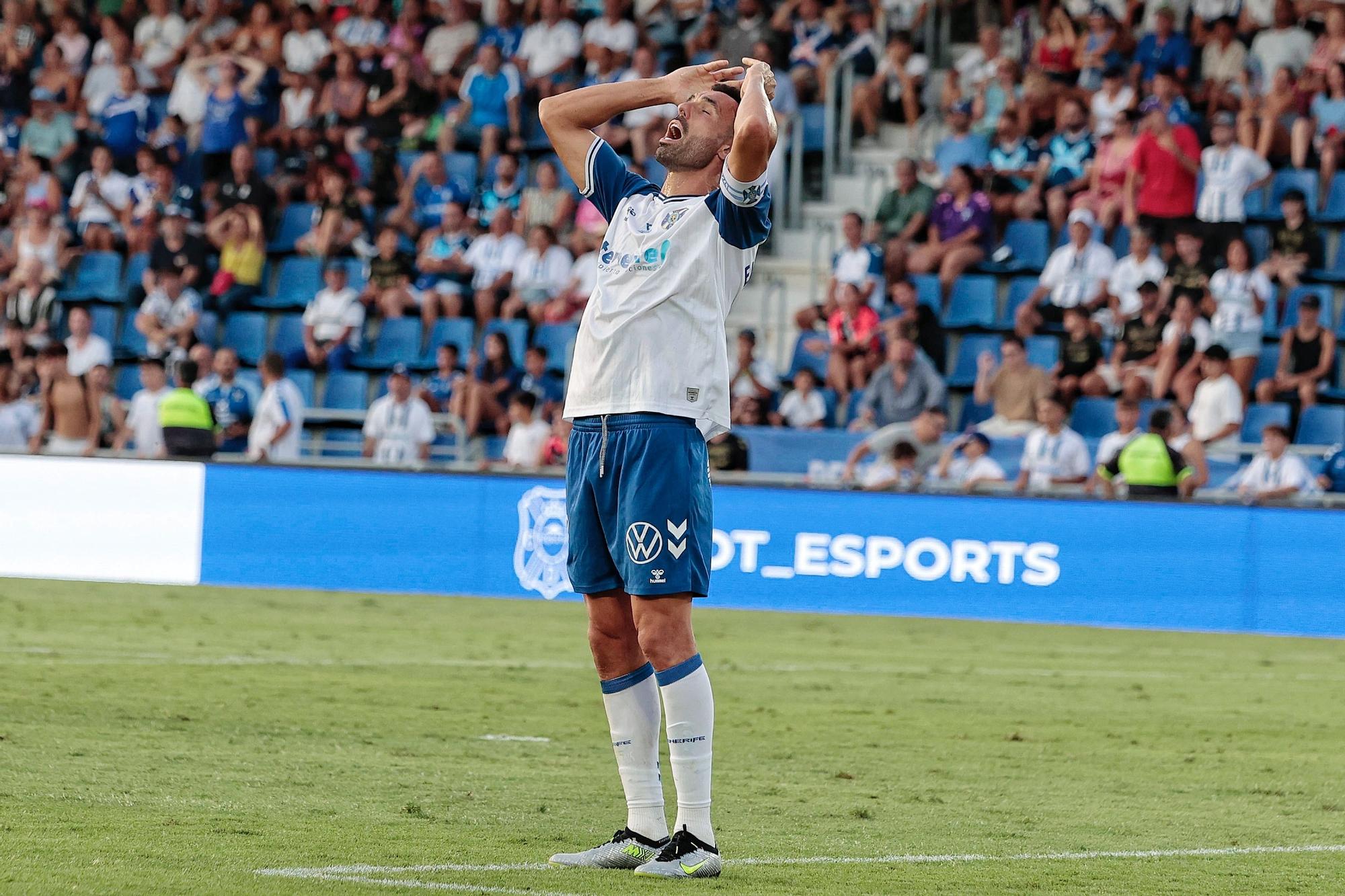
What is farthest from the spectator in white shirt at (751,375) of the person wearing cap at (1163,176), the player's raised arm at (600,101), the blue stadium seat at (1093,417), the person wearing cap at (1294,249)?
the player's raised arm at (600,101)

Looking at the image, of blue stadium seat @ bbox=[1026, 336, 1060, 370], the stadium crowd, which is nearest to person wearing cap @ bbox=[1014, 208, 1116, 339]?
the stadium crowd

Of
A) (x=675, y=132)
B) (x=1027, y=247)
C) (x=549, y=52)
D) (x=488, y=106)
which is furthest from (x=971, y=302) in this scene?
(x=675, y=132)

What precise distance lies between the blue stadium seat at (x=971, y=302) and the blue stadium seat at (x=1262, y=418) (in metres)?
2.89

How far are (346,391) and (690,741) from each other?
1571cm

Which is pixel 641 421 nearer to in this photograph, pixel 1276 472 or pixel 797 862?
pixel 797 862

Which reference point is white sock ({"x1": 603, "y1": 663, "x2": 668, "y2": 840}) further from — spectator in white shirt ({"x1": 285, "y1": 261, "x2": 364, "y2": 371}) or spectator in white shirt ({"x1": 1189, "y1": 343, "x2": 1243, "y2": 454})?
spectator in white shirt ({"x1": 285, "y1": 261, "x2": 364, "y2": 371})

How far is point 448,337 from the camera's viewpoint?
21109 mm

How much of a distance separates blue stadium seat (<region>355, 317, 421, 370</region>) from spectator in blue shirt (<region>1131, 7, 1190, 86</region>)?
7925 mm

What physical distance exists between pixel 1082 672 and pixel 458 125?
1289cm

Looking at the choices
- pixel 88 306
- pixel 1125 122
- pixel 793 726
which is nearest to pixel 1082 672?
pixel 793 726

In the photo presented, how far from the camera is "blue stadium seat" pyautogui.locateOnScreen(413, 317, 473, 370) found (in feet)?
68.9

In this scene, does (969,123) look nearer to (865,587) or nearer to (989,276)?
(989,276)

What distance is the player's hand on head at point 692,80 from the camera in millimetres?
5941

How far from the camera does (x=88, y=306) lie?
22.7 meters
